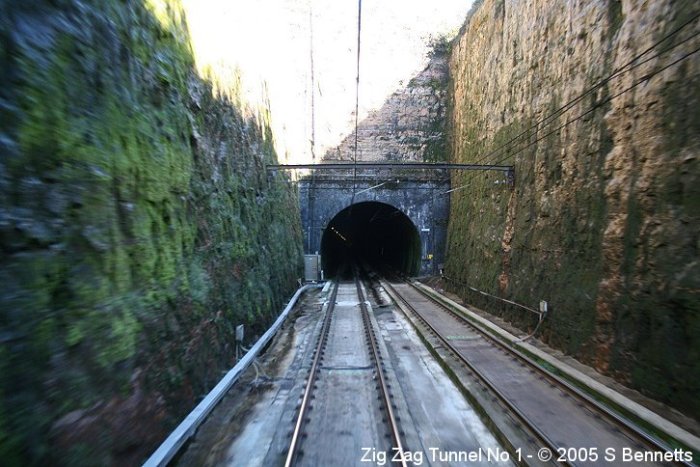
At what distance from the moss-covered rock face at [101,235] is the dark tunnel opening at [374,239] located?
14.6 meters

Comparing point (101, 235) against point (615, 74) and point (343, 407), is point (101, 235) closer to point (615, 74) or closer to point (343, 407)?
point (343, 407)

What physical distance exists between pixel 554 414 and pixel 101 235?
554cm

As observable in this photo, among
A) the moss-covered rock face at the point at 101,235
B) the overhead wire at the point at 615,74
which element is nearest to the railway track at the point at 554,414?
the moss-covered rock face at the point at 101,235

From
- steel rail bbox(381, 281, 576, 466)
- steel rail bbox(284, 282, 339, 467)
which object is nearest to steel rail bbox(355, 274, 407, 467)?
steel rail bbox(284, 282, 339, 467)

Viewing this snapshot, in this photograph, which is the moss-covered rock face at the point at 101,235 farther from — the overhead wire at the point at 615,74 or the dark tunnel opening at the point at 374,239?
the dark tunnel opening at the point at 374,239

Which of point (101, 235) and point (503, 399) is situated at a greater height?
point (101, 235)

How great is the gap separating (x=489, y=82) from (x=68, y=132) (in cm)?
1351

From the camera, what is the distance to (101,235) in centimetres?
342

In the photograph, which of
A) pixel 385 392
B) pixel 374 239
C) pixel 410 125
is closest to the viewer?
pixel 385 392

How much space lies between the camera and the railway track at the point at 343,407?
4.34 metres

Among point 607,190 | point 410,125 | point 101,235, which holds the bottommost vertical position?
point 101,235

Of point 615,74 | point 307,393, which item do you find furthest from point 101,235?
point 615,74

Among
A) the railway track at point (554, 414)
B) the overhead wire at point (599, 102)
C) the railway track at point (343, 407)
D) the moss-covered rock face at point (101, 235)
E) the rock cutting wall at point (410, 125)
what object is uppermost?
the rock cutting wall at point (410, 125)

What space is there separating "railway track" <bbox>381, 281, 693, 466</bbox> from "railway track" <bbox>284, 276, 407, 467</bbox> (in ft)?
4.96
